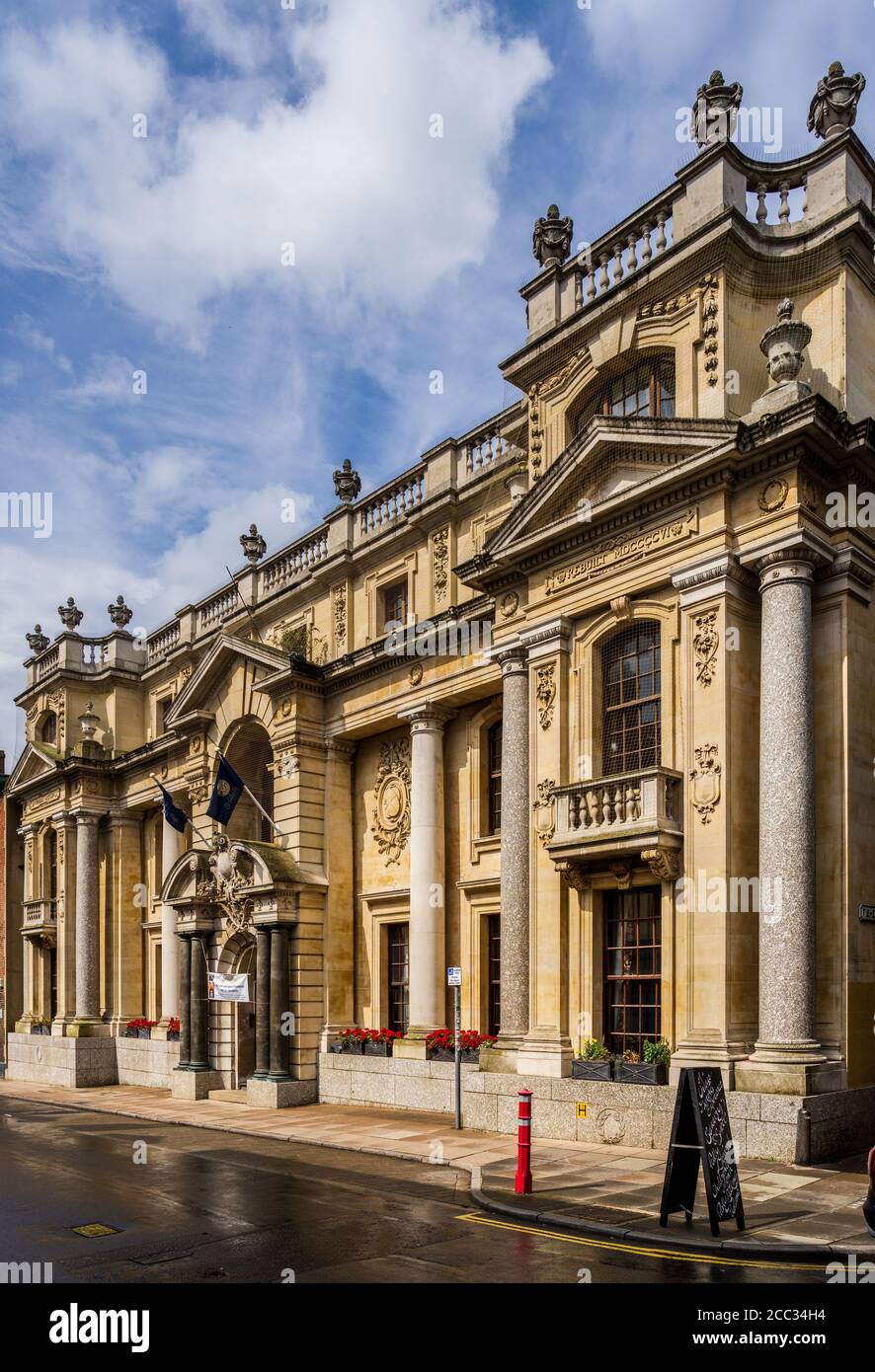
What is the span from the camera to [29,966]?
4469cm

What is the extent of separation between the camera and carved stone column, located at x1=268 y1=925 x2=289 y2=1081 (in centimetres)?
2672

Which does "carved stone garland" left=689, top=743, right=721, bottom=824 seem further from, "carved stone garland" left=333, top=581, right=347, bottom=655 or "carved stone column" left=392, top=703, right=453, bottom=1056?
"carved stone garland" left=333, top=581, right=347, bottom=655

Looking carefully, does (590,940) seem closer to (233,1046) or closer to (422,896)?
(422,896)

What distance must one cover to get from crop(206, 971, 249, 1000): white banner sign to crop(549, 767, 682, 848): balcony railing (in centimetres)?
1217

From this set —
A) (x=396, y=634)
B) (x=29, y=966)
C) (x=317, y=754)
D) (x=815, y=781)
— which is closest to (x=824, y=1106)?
(x=815, y=781)

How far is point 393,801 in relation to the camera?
28.0 meters

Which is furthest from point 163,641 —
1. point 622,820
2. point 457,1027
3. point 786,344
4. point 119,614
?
point 786,344

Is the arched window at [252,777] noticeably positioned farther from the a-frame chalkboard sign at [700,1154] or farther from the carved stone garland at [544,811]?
the a-frame chalkboard sign at [700,1154]

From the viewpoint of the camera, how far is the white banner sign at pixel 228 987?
28688 mm

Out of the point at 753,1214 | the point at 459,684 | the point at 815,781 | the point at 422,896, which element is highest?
the point at 459,684

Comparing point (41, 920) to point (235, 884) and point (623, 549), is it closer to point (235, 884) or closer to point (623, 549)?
point (235, 884)

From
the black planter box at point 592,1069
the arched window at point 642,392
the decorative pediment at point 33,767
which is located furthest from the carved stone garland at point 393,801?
the decorative pediment at point 33,767

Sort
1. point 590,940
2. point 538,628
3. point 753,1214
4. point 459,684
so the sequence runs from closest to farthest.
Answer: point 753,1214, point 590,940, point 538,628, point 459,684

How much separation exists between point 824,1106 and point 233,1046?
18.0 metres
